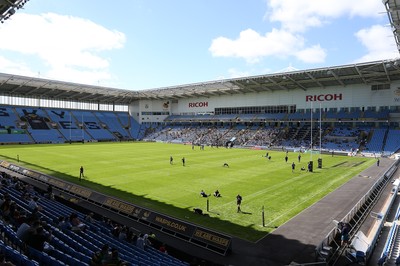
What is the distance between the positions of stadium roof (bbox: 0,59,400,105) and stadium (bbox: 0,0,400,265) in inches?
17.8

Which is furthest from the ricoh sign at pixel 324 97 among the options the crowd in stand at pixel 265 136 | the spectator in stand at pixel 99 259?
the spectator in stand at pixel 99 259

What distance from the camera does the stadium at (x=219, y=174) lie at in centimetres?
1481

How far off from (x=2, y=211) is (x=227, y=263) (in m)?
10.5

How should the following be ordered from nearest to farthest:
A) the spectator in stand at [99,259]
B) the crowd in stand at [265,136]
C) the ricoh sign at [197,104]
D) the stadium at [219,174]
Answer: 1. the spectator in stand at [99,259]
2. the stadium at [219,174]
3. the crowd in stand at [265,136]
4. the ricoh sign at [197,104]

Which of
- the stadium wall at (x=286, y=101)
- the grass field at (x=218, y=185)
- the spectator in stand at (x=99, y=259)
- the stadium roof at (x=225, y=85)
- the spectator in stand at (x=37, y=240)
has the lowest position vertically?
the grass field at (x=218, y=185)

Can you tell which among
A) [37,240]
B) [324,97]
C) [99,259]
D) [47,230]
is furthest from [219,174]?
[324,97]

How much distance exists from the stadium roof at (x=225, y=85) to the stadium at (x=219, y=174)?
Result: 452 millimetres

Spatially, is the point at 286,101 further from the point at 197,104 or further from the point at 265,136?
the point at 197,104

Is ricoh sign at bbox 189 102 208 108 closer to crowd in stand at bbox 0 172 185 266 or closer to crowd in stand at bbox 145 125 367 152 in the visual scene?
crowd in stand at bbox 145 125 367 152

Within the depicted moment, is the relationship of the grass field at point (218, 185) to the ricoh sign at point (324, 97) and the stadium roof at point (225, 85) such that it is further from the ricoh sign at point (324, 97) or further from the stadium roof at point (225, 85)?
the ricoh sign at point (324, 97)

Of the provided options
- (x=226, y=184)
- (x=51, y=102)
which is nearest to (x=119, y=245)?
(x=226, y=184)

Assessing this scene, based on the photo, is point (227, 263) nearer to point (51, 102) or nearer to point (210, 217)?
point (210, 217)

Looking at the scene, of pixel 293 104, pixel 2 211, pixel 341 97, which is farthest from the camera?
pixel 293 104

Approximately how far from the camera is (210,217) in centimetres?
2103
